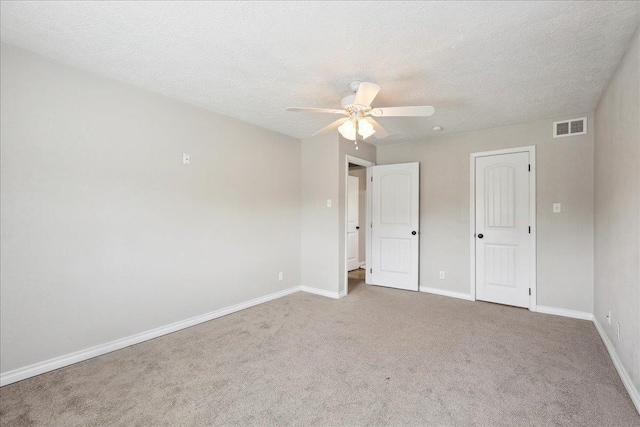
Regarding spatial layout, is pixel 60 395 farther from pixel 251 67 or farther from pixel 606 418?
pixel 606 418

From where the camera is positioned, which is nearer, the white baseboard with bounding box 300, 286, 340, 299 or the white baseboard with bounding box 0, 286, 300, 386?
the white baseboard with bounding box 0, 286, 300, 386

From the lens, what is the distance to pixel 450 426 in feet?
5.69

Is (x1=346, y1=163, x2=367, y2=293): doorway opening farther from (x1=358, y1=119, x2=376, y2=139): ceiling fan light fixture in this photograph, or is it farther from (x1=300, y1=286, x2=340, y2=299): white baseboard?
(x1=358, y1=119, x2=376, y2=139): ceiling fan light fixture

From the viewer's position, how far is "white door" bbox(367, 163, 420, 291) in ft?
15.2

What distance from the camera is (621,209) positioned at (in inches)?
90.3

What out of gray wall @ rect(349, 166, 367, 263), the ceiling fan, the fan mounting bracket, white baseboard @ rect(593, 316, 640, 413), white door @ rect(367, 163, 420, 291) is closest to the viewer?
white baseboard @ rect(593, 316, 640, 413)

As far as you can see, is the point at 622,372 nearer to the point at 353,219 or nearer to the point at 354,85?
the point at 354,85

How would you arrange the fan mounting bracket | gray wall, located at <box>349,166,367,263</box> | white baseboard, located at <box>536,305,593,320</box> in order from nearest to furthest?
the fan mounting bracket → white baseboard, located at <box>536,305,593,320</box> → gray wall, located at <box>349,166,367,263</box>

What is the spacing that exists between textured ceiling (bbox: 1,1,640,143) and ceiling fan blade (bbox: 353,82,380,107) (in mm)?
226

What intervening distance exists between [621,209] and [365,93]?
2.17m

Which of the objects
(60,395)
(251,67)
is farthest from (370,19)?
(60,395)

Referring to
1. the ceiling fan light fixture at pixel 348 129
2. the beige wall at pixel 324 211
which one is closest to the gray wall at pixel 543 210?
the beige wall at pixel 324 211

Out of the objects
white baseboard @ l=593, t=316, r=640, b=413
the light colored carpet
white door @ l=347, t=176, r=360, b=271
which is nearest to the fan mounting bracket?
the light colored carpet

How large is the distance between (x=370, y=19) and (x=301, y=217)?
10.4ft
